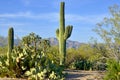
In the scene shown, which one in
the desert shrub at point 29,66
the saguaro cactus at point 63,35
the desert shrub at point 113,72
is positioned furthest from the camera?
the saguaro cactus at point 63,35

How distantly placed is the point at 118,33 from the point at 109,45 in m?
1.58

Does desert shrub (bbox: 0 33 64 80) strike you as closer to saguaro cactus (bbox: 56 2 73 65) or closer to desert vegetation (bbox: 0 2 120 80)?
desert vegetation (bbox: 0 2 120 80)

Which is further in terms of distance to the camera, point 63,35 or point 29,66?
point 63,35

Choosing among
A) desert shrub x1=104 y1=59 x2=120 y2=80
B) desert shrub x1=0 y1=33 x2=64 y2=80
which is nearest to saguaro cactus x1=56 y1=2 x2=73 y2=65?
desert shrub x1=0 y1=33 x2=64 y2=80

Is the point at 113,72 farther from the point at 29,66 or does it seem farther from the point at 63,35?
the point at 63,35

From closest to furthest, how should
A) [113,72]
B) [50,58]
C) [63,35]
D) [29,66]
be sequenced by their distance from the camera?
[113,72]
[29,66]
[50,58]
[63,35]

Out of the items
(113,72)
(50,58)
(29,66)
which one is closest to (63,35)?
(50,58)

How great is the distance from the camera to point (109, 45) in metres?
26.3

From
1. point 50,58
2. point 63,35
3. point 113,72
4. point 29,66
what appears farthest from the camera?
point 63,35

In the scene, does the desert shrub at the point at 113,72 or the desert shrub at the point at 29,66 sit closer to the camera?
the desert shrub at the point at 113,72

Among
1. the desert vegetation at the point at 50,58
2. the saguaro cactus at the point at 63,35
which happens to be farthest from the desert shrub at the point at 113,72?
the saguaro cactus at the point at 63,35

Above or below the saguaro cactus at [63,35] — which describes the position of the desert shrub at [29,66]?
below

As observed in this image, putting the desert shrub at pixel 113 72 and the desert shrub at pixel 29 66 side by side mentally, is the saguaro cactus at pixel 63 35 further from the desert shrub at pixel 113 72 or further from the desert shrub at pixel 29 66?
the desert shrub at pixel 113 72

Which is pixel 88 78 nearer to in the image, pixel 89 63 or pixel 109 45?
pixel 89 63
